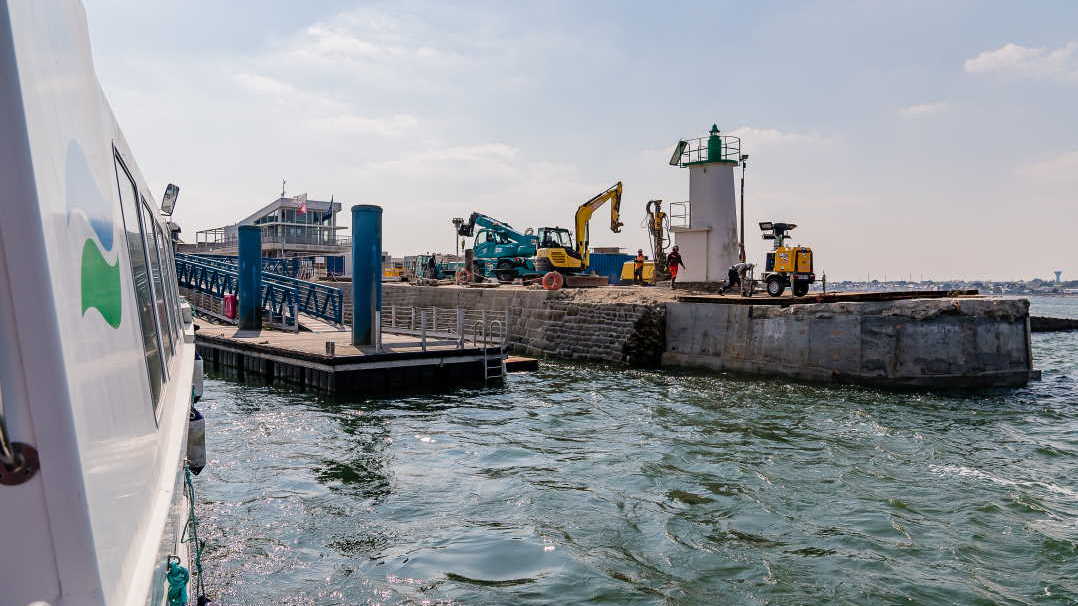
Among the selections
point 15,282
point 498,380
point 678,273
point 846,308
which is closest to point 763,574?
point 15,282

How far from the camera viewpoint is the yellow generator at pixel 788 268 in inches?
756

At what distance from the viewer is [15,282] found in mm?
1463

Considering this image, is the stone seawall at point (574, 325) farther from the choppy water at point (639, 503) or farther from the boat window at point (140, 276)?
the boat window at point (140, 276)

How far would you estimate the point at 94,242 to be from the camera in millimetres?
2074

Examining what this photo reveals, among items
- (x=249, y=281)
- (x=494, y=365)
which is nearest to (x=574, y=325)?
(x=494, y=365)

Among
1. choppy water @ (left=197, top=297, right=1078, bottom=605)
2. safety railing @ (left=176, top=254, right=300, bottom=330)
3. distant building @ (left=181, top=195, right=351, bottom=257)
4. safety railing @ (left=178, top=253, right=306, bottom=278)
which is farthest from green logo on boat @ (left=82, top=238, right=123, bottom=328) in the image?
distant building @ (left=181, top=195, right=351, bottom=257)

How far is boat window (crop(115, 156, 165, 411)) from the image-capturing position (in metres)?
3.18

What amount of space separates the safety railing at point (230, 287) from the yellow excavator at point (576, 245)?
10658 millimetres

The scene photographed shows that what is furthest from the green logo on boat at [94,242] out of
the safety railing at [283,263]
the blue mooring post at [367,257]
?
the safety railing at [283,263]

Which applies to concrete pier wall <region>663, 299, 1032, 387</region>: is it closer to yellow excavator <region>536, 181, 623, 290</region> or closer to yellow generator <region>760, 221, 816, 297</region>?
yellow generator <region>760, 221, 816, 297</region>

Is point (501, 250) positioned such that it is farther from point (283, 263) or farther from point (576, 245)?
point (283, 263)

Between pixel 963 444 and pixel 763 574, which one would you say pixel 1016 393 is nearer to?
pixel 963 444

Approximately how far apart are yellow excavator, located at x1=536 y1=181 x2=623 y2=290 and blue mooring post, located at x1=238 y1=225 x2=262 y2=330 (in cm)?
1192

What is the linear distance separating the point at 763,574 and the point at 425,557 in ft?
9.24
